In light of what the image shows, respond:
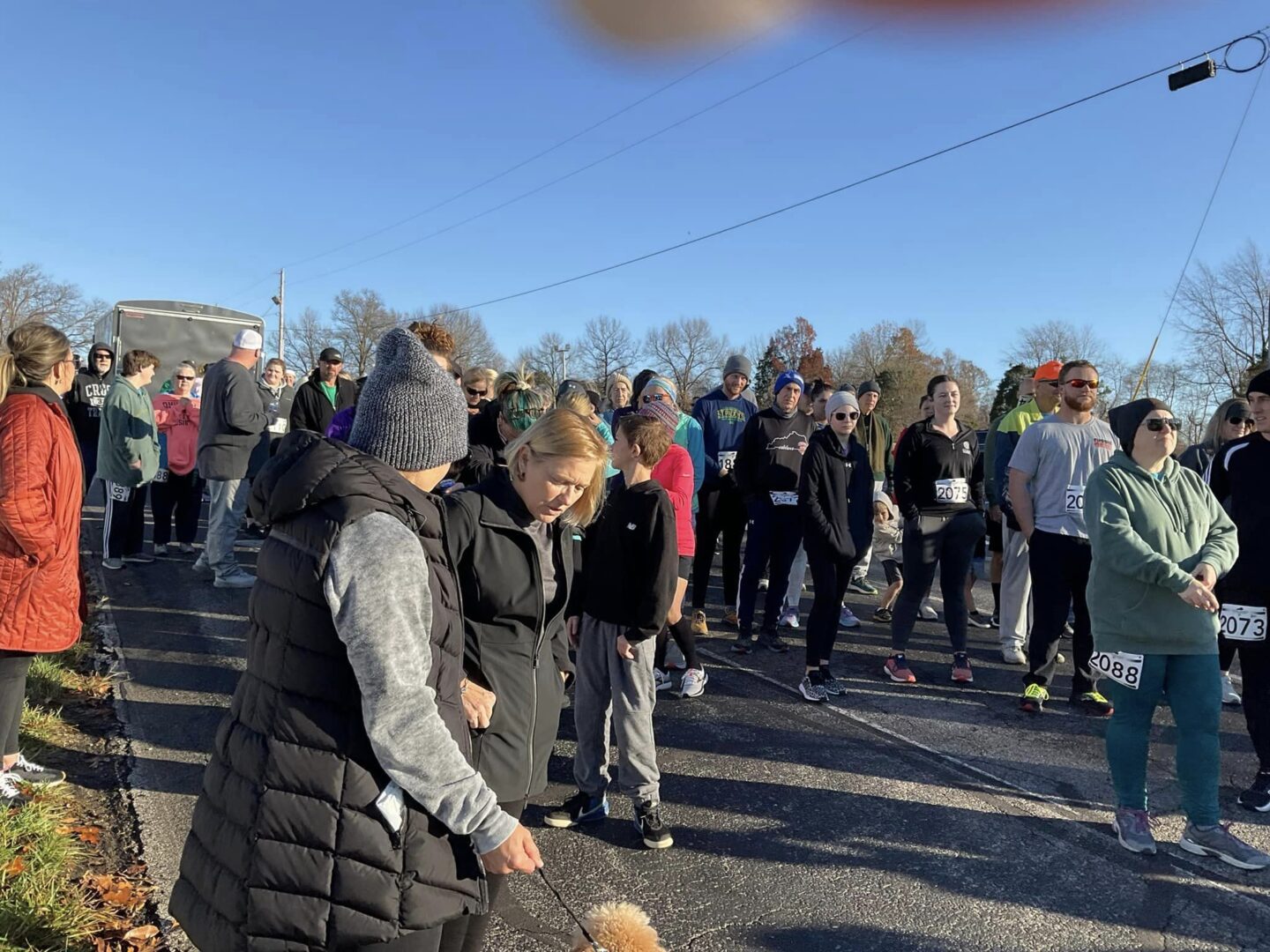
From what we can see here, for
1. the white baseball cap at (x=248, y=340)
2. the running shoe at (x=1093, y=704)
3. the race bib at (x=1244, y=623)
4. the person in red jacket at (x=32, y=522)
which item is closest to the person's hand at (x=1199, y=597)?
the race bib at (x=1244, y=623)

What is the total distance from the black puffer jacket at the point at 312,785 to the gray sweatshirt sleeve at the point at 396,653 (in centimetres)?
5

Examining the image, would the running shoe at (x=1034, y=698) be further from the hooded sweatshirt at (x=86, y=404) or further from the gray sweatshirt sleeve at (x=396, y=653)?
the hooded sweatshirt at (x=86, y=404)

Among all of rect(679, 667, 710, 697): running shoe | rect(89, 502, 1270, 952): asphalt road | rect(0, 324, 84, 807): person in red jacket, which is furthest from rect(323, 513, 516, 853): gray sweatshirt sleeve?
rect(679, 667, 710, 697): running shoe

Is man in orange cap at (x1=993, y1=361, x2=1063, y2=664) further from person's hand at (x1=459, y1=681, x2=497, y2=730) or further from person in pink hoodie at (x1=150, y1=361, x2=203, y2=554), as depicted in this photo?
person in pink hoodie at (x1=150, y1=361, x2=203, y2=554)

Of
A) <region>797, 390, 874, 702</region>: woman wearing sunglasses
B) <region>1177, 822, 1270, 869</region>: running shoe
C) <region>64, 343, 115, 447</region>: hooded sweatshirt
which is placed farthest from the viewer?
<region>64, 343, 115, 447</region>: hooded sweatshirt

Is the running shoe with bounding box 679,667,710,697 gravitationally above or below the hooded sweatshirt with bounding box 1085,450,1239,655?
below

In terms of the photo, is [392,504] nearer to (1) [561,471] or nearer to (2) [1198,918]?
(1) [561,471]

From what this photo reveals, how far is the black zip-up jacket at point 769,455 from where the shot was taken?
6.83m

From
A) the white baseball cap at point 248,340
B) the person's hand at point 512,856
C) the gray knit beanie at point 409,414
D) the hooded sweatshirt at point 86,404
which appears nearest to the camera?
the person's hand at point 512,856

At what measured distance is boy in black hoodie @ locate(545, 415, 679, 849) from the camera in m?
3.68

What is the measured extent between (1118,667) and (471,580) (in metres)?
3.09

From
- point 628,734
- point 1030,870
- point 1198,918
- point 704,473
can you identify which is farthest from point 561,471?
point 704,473

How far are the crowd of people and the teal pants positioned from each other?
13mm

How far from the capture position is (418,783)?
5.37 feet
